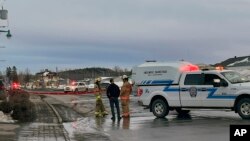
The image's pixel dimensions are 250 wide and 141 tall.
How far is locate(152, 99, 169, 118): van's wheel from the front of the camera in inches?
878

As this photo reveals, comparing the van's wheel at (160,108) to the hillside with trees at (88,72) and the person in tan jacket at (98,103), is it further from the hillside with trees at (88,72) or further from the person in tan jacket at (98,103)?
the hillside with trees at (88,72)

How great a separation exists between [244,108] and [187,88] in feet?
8.72

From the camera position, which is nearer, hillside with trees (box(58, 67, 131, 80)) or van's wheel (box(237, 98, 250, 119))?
van's wheel (box(237, 98, 250, 119))

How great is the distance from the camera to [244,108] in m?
19.8

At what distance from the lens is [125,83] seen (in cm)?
2320

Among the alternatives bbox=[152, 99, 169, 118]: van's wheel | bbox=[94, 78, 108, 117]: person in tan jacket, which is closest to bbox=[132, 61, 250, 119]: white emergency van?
bbox=[152, 99, 169, 118]: van's wheel

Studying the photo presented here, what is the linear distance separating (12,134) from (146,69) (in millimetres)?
7941

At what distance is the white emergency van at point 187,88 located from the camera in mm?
20203

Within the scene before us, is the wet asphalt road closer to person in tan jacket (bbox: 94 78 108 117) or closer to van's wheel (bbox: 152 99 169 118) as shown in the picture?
van's wheel (bbox: 152 99 169 118)

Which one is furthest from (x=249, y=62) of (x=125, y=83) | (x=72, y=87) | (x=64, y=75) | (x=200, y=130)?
(x=64, y=75)

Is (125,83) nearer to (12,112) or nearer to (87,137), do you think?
(12,112)

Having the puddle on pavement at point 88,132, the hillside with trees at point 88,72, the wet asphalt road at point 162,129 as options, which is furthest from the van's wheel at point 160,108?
the hillside with trees at point 88,72

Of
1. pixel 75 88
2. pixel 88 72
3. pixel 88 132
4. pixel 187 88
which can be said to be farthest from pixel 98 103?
pixel 88 72

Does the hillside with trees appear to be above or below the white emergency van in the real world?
above
